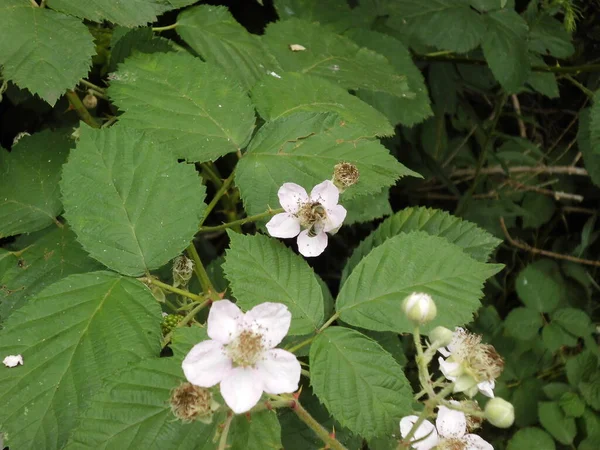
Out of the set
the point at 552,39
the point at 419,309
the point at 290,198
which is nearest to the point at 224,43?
the point at 290,198

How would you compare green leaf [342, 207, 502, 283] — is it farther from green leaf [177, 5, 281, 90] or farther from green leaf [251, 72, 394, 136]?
green leaf [177, 5, 281, 90]

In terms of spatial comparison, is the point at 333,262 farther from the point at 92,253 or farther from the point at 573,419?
the point at 92,253

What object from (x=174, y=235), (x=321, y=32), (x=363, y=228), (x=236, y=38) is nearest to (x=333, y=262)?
(x=363, y=228)

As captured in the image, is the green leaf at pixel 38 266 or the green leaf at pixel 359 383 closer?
the green leaf at pixel 359 383

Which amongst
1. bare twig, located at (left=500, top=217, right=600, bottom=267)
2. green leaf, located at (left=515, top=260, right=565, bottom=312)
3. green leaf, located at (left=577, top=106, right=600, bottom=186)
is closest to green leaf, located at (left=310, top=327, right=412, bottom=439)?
green leaf, located at (left=515, top=260, right=565, bottom=312)

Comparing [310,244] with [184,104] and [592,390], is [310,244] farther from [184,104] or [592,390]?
[592,390]

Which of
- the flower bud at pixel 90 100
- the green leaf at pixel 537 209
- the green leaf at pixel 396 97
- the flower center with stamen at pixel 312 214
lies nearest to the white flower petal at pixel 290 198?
the flower center with stamen at pixel 312 214

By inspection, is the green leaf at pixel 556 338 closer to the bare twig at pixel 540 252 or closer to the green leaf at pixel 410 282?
the bare twig at pixel 540 252
